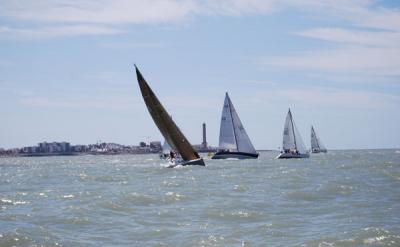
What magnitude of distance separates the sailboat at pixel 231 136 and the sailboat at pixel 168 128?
77.3ft

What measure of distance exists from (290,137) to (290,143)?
2.68ft

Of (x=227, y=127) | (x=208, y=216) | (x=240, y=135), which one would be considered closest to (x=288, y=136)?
(x=240, y=135)

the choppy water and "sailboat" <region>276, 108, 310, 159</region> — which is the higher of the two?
"sailboat" <region>276, 108, 310, 159</region>

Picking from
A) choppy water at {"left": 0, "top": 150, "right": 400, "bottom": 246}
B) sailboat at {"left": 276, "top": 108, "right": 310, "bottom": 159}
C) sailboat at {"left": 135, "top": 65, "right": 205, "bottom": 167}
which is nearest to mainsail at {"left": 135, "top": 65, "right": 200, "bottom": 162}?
sailboat at {"left": 135, "top": 65, "right": 205, "bottom": 167}

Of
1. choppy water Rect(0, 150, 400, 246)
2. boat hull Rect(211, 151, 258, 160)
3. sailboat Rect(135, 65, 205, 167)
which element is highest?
sailboat Rect(135, 65, 205, 167)

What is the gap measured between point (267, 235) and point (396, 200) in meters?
9.09

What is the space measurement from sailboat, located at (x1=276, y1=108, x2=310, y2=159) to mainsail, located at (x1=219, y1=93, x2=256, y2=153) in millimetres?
14560

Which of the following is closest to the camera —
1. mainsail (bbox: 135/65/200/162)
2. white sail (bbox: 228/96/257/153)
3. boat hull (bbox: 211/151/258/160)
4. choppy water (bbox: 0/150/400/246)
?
choppy water (bbox: 0/150/400/246)

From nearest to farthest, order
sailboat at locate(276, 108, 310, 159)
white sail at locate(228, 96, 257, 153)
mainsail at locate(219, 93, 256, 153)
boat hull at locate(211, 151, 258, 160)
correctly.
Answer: mainsail at locate(219, 93, 256, 153), white sail at locate(228, 96, 257, 153), boat hull at locate(211, 151, 258, 160), sailboat at locate(276, 108, 310, 159)

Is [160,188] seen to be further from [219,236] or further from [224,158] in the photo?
[224,158]

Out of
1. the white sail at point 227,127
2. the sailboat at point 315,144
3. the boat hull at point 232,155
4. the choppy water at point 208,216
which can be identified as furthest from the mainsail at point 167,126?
the sailboat at point 315,144

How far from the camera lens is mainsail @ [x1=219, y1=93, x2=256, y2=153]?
8544 centimetres

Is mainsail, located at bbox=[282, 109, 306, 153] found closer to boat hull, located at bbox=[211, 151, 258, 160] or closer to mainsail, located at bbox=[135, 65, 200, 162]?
boat hull, located at bbox=[211, 151, 258, 160]

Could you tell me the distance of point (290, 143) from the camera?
3981 inches
